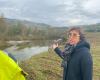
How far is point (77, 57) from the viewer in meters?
5.54

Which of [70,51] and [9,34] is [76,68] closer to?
[70,51]

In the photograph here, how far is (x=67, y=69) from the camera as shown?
568 cm

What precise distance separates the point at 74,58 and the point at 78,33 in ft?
1.45

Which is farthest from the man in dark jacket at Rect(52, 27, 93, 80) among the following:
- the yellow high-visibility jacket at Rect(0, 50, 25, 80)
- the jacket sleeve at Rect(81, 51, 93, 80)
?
the yellow high-visibility jacket at Rect(0, 50, 25, 80)

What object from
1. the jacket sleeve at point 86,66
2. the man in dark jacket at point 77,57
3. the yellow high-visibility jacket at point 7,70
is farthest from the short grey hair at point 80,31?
the yellow high-visibility jacket at point 7,70

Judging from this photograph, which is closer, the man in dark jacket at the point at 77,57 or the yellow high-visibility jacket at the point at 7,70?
the yellow high-visibility jacket at the point at 7,70

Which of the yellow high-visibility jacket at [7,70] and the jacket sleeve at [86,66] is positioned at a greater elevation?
the yellow high-visibility jacket at [7,70]

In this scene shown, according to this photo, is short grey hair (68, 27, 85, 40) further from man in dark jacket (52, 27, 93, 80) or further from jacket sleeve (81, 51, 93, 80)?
jacket sleeve (81, 51, 93, 80)

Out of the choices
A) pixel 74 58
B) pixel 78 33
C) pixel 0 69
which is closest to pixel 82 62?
pixel 74 58

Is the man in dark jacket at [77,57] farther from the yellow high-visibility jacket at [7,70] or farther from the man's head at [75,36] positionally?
the yellow high-visibility jacket at [7,70]

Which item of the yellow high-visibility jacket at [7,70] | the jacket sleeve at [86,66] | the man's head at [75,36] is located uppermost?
the man's head at [75,36]

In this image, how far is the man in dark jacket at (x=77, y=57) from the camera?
17.9 ft

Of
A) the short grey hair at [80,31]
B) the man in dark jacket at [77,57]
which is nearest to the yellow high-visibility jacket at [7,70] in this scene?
the man in dark jacket at [77,57]

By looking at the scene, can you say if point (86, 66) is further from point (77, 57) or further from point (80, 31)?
point (80, 31)
